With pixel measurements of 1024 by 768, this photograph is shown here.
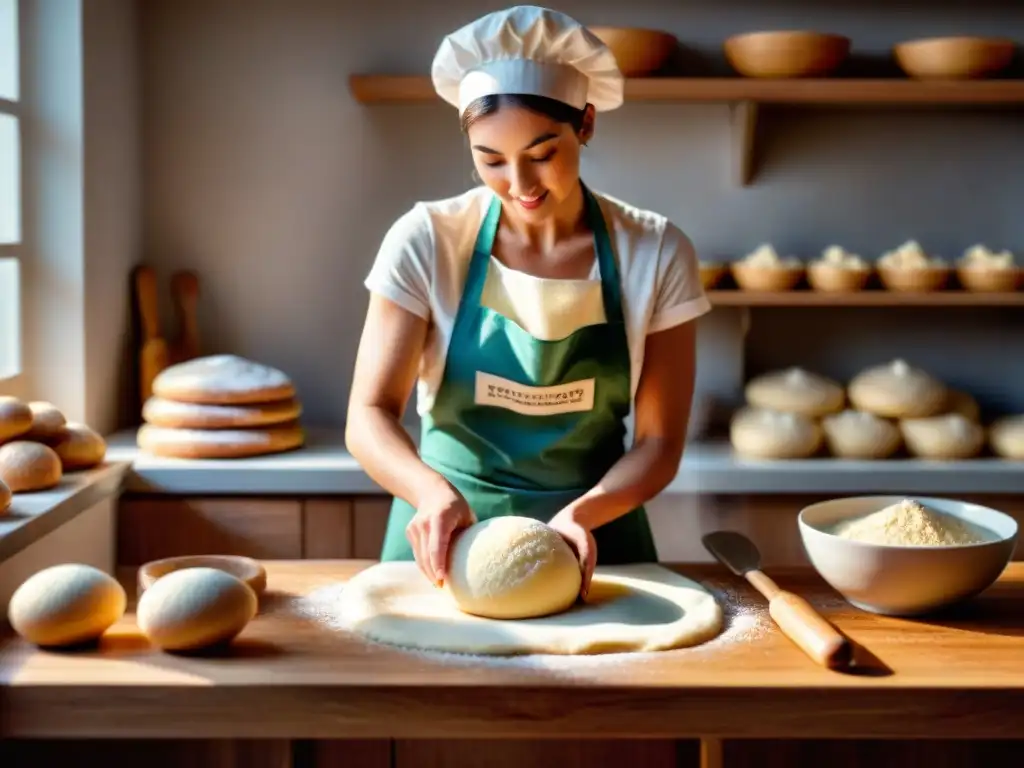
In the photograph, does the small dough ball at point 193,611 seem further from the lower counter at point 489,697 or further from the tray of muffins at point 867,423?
the tray of muffins at point 867,423

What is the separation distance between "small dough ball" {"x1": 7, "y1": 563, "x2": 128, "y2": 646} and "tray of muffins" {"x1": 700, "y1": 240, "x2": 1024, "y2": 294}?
1702 millimetres

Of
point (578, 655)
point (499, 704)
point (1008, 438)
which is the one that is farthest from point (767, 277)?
point (499, 704)

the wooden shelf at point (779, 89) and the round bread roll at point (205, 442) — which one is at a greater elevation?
the wooden shelf at point (779, 89)

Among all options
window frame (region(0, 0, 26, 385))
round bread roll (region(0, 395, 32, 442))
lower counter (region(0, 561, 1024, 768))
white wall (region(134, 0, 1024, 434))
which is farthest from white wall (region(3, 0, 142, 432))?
lower counter (region(0, 561, 1024, 768))

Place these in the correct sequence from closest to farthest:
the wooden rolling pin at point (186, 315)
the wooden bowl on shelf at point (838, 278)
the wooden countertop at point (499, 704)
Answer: the wooden countertop at point (499, 704) → the wooden bowl on shelf at point (838, 278) → the wooden rolling pin at point (186, 315)

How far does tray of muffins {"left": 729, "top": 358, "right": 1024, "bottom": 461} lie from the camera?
250 centimetres

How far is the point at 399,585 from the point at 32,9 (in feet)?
5.46

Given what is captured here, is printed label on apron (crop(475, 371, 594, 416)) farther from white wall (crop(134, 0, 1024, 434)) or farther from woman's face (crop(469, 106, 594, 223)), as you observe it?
white wall (crop(134, 0, 1024, 434))

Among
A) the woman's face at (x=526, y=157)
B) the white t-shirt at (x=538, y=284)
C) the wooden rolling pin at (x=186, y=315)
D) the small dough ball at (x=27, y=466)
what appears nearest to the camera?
the woman's face at (x=526, y=157)

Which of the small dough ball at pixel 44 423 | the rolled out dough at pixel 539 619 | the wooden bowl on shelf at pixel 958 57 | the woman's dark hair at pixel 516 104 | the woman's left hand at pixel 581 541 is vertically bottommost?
the rolled out dough at pixel 539 619

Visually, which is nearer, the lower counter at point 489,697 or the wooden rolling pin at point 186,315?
the lower counter at point 489,697

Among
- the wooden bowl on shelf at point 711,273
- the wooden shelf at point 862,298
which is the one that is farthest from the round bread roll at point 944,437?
the wooden bowl on shelf at point 711,273

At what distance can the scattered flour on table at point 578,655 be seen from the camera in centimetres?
109

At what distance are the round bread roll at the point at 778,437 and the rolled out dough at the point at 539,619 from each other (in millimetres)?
1173
